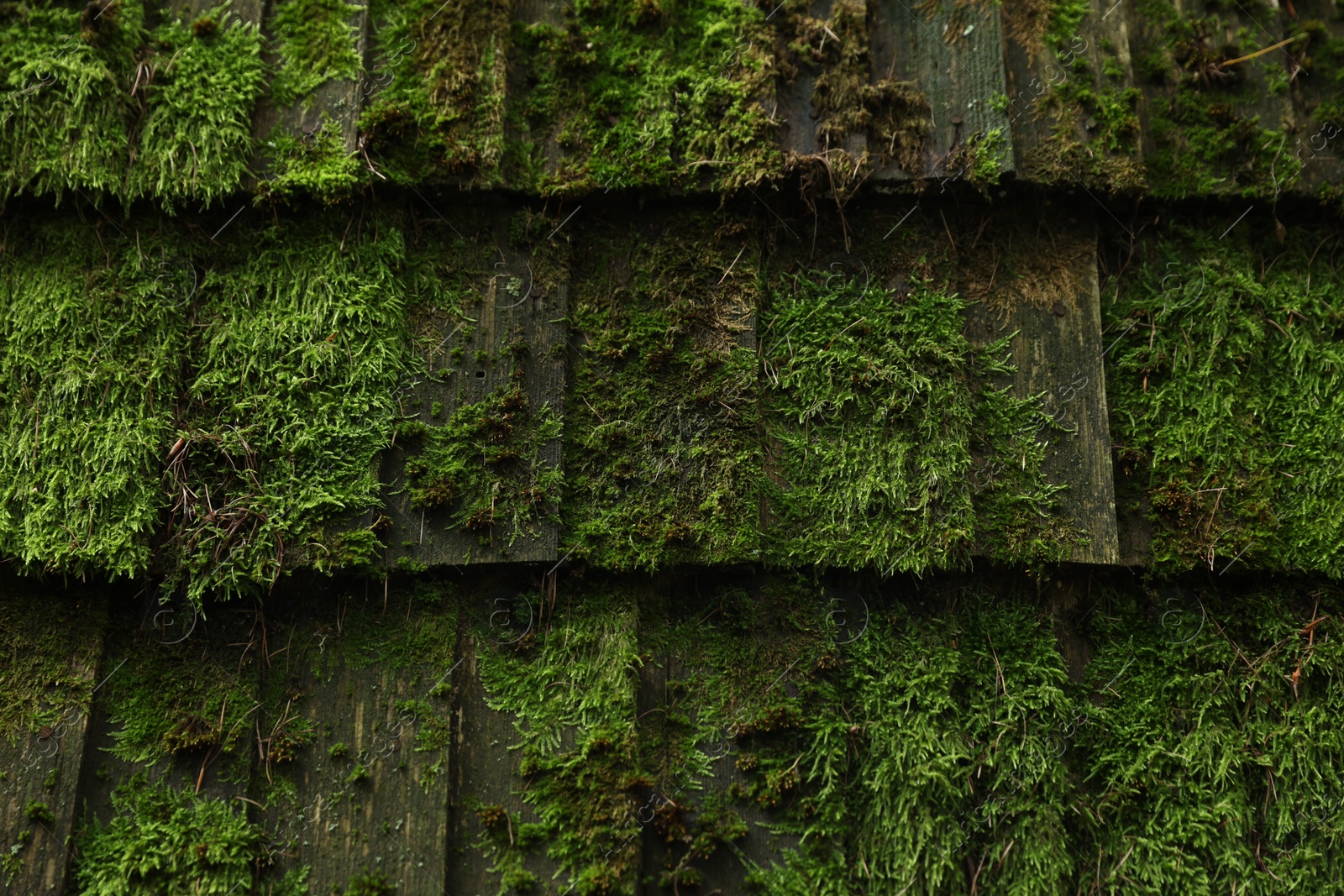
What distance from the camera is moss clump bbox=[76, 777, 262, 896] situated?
6.77 ft

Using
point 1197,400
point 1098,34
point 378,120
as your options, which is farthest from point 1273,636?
→ point 378,120

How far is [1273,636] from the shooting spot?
7.84 feet

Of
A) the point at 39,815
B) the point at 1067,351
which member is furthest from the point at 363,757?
the point at 1067,351

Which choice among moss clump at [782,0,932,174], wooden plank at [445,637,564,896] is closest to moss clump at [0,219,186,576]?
wooden plank at [445,637,564,896]

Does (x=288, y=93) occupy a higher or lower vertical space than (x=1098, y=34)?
lower

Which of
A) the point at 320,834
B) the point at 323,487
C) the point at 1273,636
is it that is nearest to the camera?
the point at 320,834

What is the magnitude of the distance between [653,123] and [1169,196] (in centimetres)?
155

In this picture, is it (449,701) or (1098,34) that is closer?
(449,701)

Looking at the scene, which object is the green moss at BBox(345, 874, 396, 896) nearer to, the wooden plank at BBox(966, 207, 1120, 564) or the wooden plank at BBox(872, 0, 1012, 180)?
the wooden plank at BBox(966, 207, 1120, 564)

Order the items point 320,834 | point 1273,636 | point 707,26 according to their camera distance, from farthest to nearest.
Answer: point 707,26, point 1273,636, point 320,834

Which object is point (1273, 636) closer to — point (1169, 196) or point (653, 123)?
point (1169, 196)

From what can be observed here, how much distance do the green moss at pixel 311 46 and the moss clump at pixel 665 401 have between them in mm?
900

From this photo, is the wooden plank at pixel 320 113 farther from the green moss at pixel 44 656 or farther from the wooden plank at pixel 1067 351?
the wooden plank at pixel 1067 351

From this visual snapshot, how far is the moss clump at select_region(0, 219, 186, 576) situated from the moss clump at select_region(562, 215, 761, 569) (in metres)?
1.08
